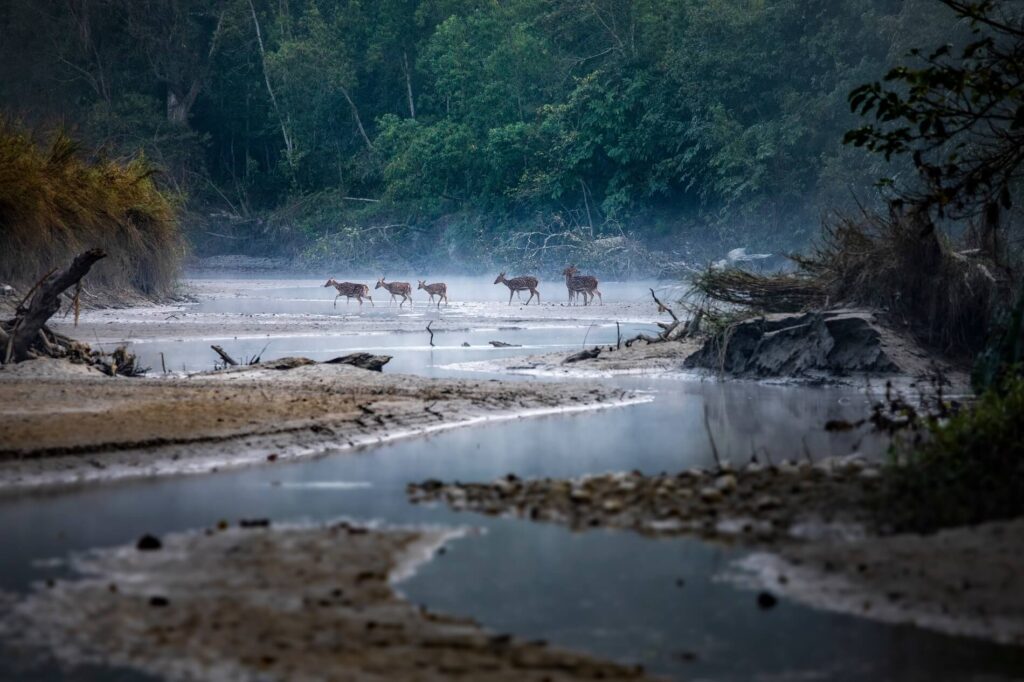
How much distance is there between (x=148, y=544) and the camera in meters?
6.95

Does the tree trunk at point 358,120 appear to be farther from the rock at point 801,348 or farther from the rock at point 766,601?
the rock at point 766,601

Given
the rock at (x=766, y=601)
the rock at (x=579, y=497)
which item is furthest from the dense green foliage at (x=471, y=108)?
the rock at (x=766, y=601)

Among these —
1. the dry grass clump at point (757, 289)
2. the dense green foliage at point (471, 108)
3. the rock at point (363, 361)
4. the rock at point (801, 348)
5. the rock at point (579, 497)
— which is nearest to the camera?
the rock at point (579, 497)

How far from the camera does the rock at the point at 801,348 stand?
48.9 feet

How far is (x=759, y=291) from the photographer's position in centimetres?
1681

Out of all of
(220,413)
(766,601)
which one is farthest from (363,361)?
(766,601)

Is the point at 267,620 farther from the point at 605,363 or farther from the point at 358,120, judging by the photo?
the point at 358,120

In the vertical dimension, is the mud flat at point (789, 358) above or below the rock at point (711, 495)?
above

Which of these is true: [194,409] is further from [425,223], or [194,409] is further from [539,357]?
[425,223]

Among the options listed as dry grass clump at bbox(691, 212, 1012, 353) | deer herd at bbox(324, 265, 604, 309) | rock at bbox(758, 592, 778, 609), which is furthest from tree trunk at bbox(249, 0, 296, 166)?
rock at bbox(758, 592, 778, 609)

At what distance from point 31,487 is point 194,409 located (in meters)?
2.61

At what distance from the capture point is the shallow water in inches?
206

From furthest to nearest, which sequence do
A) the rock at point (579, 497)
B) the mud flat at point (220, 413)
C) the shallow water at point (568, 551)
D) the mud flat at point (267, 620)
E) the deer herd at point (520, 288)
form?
the deer herd at point (520, 288)
the mud flat at point (220, 413)
the rock at point (579, 497)
the shallow water at point (568, 551)
the mud flat at point (267, 620)

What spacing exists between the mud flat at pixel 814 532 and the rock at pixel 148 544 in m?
1.85
